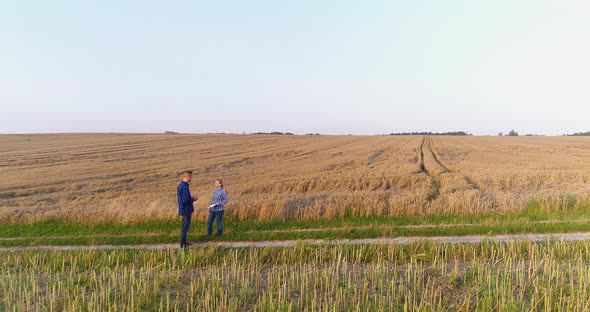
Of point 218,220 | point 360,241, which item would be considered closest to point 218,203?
point 218,220

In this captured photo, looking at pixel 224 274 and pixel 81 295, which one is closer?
pixel 81 295

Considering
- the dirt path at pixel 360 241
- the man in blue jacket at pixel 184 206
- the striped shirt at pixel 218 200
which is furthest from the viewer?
the striped shirt at pixel 218 200

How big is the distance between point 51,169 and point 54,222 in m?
20.6

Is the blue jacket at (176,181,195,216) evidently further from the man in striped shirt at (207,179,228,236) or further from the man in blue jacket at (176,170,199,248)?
the man in striped shirt at (207,179,228,236)

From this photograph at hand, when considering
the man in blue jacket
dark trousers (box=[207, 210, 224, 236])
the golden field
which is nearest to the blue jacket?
the man in blue jacket

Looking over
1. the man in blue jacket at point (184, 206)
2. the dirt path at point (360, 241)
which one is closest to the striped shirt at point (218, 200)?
the man in blue jacket at point (184, 206)

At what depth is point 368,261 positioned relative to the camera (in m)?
9.23

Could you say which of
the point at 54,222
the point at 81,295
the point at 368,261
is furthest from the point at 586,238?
the point at 54,222

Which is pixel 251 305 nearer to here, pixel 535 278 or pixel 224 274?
pixel 224 274

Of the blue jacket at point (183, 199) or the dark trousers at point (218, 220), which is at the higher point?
the blue jacket at point (183, 199)

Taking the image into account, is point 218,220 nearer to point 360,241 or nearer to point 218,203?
point 218,203

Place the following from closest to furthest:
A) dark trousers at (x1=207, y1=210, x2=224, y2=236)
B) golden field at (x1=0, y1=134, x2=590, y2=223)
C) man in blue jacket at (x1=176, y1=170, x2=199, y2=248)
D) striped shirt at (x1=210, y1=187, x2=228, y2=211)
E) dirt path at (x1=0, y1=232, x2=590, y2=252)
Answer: dirt path at (x1=0, y1=232, x2=590, y2=252), man in blue jacket at (x1=176, y1=170, x2=199, y2=248), striped shirt at (x1=210, y1=187, x2=228, y2=211), dark trousers at (x1=207, y1=210, x2=224, y2=236), golden field at (x1=0, y1=134, x2=590, y2=223)

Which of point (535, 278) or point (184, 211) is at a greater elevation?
point (184, 211)

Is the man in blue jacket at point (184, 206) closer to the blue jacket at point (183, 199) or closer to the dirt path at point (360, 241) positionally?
the blue jacket at point (183, 199)
